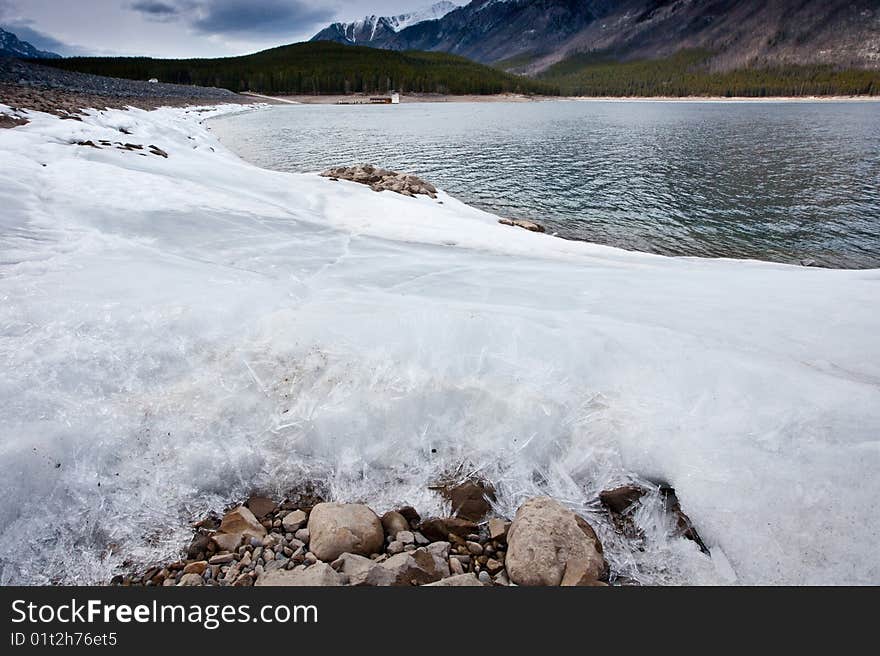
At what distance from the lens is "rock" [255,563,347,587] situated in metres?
2.94

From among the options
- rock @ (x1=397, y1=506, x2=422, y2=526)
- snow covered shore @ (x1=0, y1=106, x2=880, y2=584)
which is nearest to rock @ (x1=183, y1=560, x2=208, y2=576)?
snow covered shore @ (x1=0, y1=106, x2=880, y2=584)

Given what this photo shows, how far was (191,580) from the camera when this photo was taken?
3094 mm

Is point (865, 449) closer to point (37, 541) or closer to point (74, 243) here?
point (37, 541)

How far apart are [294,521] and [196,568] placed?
0.71 m

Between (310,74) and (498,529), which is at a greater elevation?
(310,74)

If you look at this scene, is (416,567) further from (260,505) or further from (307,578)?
(260,505)

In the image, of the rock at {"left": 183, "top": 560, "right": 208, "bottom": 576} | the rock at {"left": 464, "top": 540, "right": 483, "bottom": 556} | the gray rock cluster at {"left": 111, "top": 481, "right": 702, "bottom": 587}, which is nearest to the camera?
the gray rock cluster at {"left": 111, "top": 481, "right": 702, "bottom": 587}

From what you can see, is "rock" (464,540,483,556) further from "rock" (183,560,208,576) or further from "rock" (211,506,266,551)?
"rock" (183,560,208,576)

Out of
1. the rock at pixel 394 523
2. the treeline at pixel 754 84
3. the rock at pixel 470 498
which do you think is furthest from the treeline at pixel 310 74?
the rock at pixel 394 523

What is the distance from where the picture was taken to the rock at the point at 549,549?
312 centimetres

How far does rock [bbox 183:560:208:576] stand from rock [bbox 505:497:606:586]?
2.18 meters

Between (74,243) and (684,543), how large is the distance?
334 inches

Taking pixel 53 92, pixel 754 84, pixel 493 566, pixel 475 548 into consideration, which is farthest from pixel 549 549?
pixel 754 84
